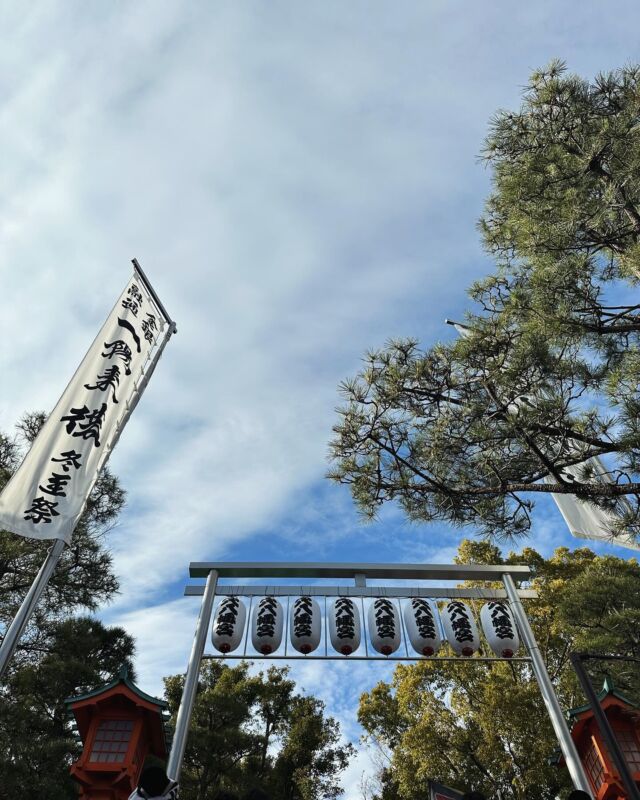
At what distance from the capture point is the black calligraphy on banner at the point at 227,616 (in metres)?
8.91

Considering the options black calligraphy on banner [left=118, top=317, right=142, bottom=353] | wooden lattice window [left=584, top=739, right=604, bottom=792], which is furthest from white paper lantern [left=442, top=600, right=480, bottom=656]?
black calligraphy on banner [left=118, top=317, right=142, bottom=353]

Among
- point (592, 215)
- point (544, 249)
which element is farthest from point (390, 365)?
point (592, 215)

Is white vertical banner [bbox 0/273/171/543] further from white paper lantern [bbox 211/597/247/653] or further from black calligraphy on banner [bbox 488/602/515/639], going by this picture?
black calligraphy on banner [bbox 488/602/515/639]

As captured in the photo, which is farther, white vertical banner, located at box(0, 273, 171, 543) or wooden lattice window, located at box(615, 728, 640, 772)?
wooden lattice window, located at box(615, 728, 640, 772)

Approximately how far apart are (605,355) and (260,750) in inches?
727

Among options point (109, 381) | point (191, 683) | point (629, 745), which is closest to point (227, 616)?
point (191, 683)

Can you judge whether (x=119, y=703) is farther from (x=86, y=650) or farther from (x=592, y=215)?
(x=592, y=215)

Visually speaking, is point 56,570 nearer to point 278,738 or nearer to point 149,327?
point 149,327

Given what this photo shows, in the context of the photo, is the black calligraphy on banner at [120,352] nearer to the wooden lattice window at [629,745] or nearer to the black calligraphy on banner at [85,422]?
the black calligraphy on banner at [85,422]

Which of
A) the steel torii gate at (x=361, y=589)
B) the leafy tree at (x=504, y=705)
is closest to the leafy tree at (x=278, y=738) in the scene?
the leafy tree at (x=504, y=705)

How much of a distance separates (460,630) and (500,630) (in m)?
0.75

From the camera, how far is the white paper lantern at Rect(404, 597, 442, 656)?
898cm

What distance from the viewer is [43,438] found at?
7.45 meters

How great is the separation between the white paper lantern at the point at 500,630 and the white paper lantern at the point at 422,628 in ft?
3.22
